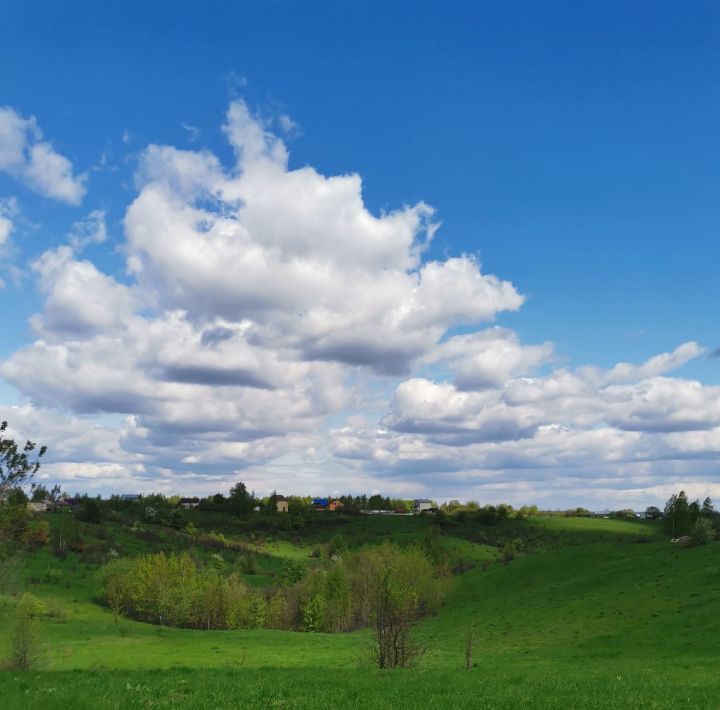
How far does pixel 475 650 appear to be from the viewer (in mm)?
70500

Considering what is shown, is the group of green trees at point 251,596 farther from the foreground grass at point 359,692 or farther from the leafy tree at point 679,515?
the foreground grass at point 359,692

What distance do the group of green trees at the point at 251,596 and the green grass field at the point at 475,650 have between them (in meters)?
5.65

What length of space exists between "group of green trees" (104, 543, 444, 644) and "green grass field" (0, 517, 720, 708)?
18.6ft

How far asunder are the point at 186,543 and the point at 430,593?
104 metres

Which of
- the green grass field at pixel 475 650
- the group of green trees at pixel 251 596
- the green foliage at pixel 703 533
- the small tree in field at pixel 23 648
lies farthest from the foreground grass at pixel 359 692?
the green foliage at pixel 703 533

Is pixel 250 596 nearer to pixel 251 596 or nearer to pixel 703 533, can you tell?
pixel 251 596

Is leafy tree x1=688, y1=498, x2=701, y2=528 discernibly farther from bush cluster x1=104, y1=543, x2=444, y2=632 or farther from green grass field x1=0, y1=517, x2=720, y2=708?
bush cluster x1=104, y1=543, x2=444, y2=632

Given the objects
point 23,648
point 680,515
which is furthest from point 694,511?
point 23,648

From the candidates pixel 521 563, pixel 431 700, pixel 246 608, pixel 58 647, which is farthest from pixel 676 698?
pixel 521 563

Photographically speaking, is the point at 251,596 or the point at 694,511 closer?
the point at 251,596

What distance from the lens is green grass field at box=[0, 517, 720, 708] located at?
22594 mm

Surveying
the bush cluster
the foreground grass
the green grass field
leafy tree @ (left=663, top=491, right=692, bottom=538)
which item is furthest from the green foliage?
the foreground grass

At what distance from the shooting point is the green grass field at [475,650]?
22.6 meters

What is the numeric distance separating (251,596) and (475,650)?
195 feet
